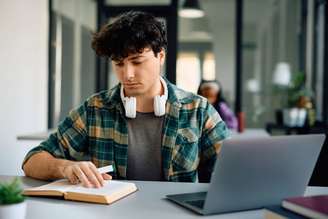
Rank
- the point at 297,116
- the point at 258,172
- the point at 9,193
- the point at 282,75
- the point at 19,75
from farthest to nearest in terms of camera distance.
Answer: the point at 282,75 < the point at 297,116 < the point at 19,75 < the point at 258,172 < the point at 9,193

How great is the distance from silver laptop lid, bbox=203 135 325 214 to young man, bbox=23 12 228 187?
1.67 feet

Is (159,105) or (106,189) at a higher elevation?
(159,105)

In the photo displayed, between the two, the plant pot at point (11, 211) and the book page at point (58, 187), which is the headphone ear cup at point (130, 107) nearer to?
the book page at point (58, 187)

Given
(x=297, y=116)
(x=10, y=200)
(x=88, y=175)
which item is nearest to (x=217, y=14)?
(x=297, y=116)

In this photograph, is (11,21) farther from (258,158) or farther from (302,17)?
(302,17)

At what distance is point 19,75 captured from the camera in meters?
3.53

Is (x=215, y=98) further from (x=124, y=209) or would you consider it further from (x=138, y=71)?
(x=124, y=209)

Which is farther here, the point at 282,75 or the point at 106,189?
the point at 282,75

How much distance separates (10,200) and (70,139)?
693 mm

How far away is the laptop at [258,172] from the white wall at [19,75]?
2.49 meters

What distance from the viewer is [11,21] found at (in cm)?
335

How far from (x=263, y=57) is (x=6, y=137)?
3236mm

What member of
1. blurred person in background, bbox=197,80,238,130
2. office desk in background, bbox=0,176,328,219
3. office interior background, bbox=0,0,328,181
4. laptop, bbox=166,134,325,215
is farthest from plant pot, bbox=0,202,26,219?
office interior background, bbox=0,0,328,181

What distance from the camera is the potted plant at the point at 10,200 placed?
0.85 meters
